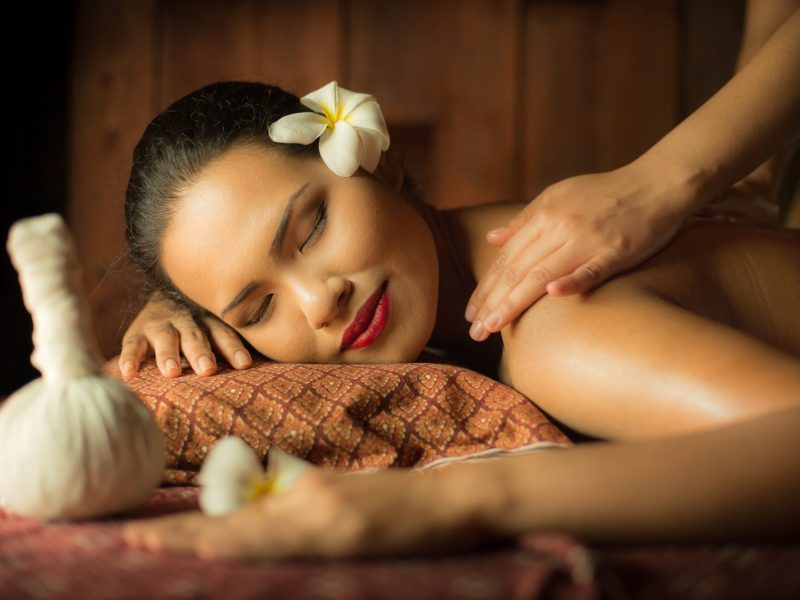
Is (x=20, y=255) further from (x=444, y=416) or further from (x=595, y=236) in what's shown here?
(x=595, y=236)

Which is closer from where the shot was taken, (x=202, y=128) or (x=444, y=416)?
(x=444, y=416)

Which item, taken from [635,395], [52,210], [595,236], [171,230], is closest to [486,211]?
[595,236]

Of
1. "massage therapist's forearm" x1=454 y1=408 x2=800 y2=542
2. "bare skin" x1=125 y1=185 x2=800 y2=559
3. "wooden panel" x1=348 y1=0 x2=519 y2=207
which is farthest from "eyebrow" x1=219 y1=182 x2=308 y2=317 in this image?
"wooden panel" x1=348 y1=0 x2=519 y2=207

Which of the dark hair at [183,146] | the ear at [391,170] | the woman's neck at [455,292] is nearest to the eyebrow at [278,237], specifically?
the dark hair at [183,146]

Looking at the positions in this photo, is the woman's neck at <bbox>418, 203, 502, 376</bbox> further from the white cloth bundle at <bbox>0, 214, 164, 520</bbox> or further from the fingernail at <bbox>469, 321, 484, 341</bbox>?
the white cloth bundle at <bbox>0, 214, 164, 520</bbox>

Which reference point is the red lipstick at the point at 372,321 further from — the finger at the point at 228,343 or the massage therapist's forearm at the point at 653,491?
the massage therapist's forearm at the point at 653,491

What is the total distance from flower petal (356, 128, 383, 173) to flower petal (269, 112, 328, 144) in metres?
0.06

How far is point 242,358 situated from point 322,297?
20 cm

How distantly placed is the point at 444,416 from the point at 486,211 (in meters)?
0.50

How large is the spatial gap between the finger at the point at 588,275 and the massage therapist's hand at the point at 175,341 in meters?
0.49

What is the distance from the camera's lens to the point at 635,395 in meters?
0.88

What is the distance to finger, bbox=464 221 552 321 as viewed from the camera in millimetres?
1109

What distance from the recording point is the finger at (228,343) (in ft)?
4.10

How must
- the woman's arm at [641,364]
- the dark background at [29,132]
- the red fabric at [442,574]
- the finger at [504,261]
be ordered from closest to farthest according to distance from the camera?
the red fabric at [442,574], the woman's arm at [641,364], the finger at [504,261], the dark background at [29,132]
